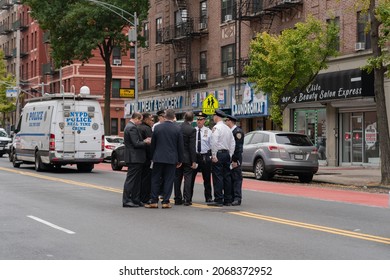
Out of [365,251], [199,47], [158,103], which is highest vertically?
[199,47]

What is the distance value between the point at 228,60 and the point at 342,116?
1026 centimetres

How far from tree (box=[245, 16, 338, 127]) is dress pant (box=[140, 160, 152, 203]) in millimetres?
14082

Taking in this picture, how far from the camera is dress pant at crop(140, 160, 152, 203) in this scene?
14.9 m

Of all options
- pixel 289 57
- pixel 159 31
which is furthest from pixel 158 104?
pixel 289 57

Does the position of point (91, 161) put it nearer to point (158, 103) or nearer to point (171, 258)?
point (171, 258)

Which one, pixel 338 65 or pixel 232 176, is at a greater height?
pixel 338 65

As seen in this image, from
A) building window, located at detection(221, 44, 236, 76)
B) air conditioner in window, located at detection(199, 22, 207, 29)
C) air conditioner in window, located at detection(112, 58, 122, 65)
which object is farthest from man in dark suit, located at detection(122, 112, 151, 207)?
air conditioner in window, located at detection(112, 58, 122, 65)

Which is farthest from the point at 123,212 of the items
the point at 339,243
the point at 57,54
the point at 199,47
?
the point at 57,54

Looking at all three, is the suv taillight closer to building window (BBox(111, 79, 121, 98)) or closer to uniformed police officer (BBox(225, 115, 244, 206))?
uniformed police officer (BBox(225, 115, 244, 206))

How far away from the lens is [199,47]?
44906mm

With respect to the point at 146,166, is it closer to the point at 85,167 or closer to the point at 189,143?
the point at 189,143

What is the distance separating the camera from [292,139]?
80.5 ft

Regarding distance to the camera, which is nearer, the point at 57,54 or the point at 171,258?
the point at 171,258

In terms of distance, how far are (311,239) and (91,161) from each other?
57.7ft
